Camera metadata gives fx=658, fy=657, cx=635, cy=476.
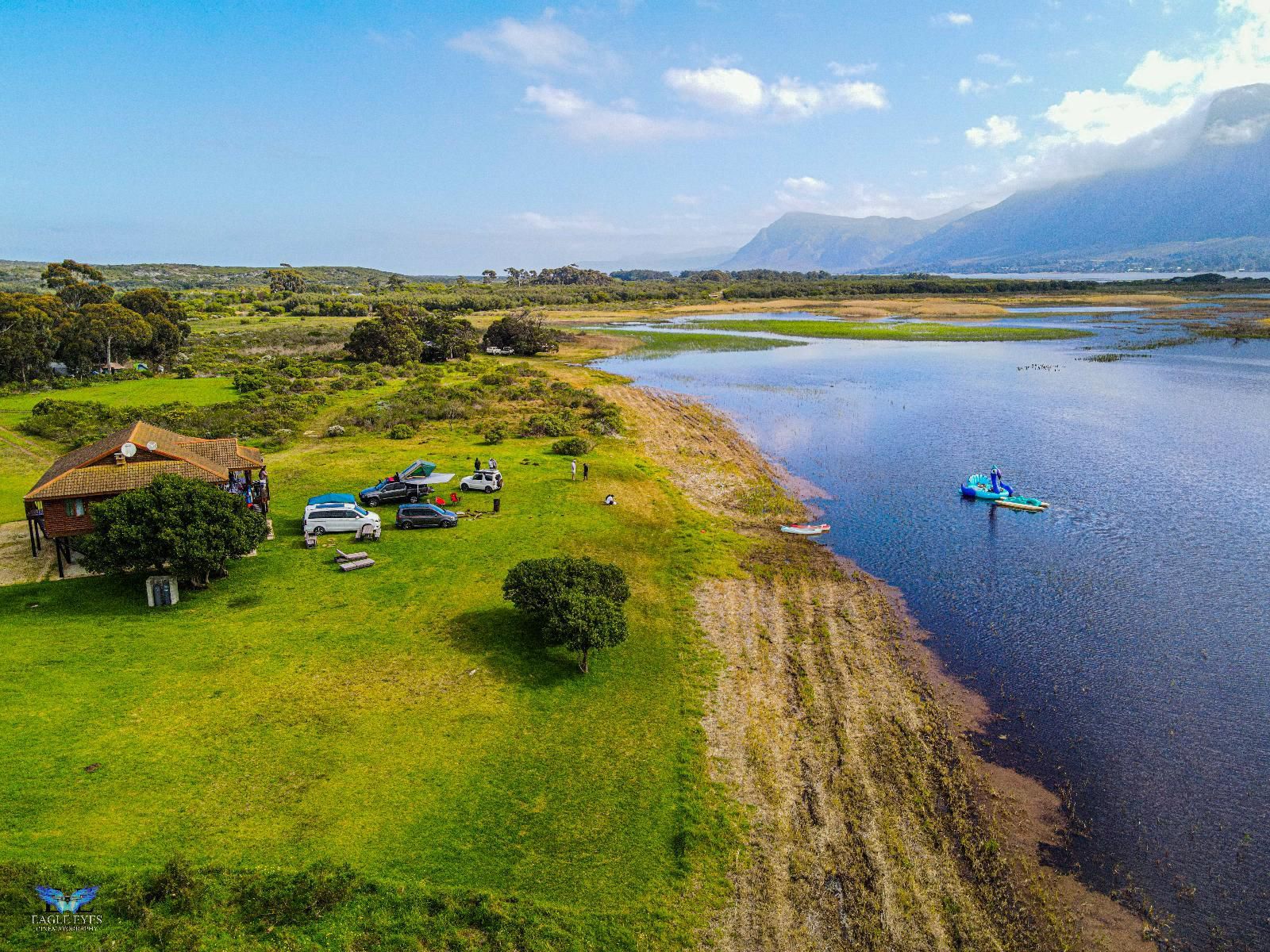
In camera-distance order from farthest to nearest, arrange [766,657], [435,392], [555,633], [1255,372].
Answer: [1255,372] < [435,392] < [766,657] < [555,633]

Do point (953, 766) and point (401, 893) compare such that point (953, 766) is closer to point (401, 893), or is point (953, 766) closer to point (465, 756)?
point (465, 756)

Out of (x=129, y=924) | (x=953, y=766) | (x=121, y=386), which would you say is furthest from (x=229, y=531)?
(x=121, y=386)

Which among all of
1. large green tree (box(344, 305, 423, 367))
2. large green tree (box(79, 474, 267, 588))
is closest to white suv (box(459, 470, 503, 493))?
large green tree (box(79, 474, 267, 588))

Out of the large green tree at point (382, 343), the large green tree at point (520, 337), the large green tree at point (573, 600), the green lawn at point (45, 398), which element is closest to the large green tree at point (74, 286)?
the green lawn at point (45, 398)

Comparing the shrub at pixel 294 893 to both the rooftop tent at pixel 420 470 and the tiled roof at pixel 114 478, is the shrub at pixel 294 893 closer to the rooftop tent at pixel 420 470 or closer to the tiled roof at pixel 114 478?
the tiled roof at pixel 114 478

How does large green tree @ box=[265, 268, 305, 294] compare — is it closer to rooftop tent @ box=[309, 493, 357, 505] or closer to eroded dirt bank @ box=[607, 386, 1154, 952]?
rooftop tent @ box=[309, 493, 357, 505]

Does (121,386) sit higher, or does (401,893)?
(121,386)
